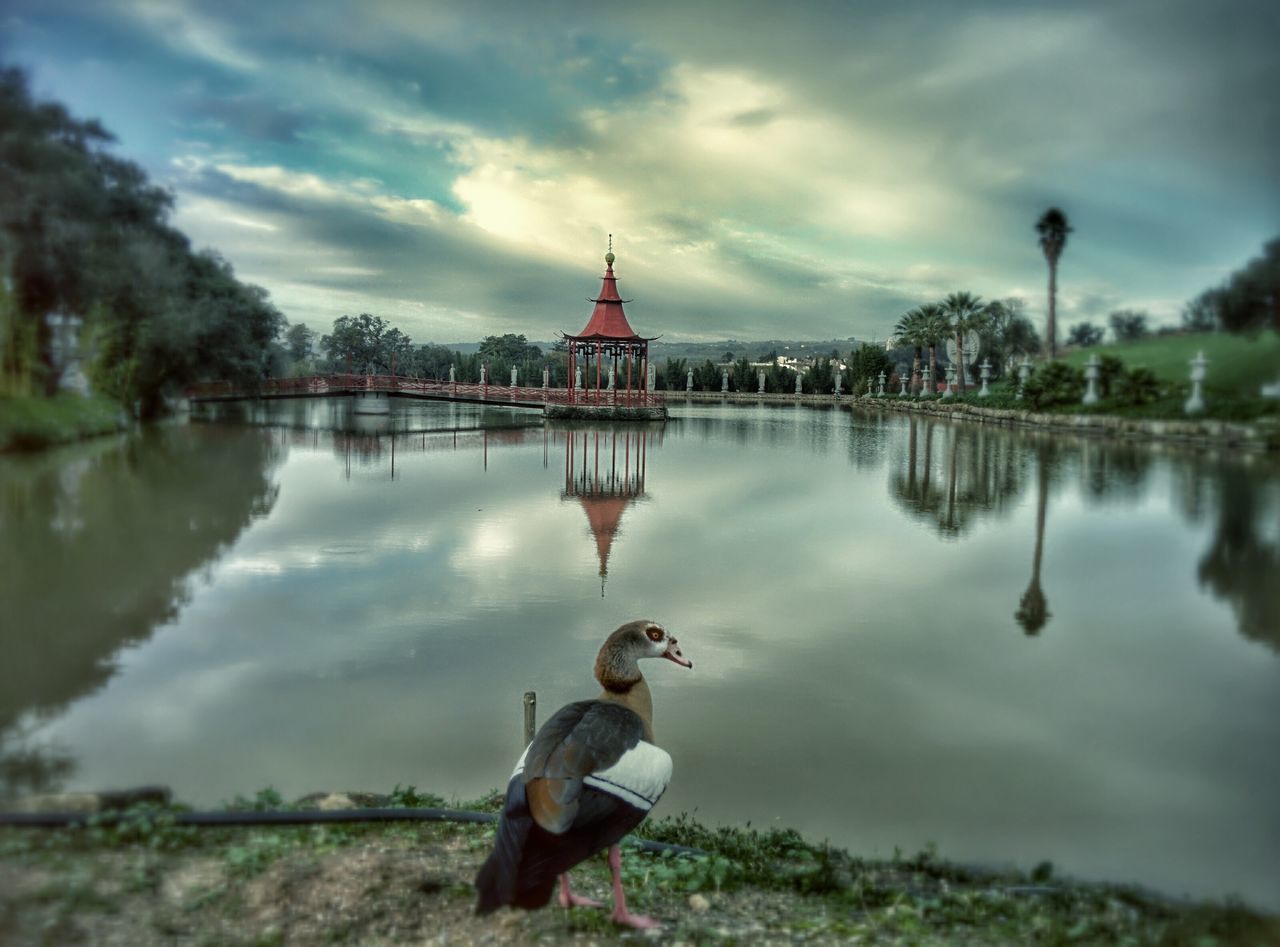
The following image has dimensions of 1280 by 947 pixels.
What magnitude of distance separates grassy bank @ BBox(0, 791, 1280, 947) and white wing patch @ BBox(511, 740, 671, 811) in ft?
1.42

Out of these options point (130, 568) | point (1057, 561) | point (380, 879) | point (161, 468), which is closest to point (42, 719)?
point (130, 568)

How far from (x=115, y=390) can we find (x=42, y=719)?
1.07 meters

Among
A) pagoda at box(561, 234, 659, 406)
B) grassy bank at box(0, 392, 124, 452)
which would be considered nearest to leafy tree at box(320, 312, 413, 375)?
grassy bank at box(0, 392, 124, 452)

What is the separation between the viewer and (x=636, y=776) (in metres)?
2.49

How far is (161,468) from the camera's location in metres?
3.01

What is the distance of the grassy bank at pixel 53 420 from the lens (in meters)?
2.44

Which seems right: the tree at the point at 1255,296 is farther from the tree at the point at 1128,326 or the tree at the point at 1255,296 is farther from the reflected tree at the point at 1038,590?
the reflected tree at the point at 1038,590

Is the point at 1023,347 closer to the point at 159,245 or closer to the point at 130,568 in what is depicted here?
the point at 159,245

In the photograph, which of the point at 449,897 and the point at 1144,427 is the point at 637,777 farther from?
the point at 1144,427

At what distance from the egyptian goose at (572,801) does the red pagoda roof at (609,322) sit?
26.8 metres

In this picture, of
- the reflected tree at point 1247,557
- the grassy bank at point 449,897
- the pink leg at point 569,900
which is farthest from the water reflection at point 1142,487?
the pink leg at point 569,900

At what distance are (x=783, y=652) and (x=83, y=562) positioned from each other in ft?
12.6

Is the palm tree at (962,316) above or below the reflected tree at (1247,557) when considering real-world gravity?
above

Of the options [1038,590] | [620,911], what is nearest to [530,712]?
[620,911]
